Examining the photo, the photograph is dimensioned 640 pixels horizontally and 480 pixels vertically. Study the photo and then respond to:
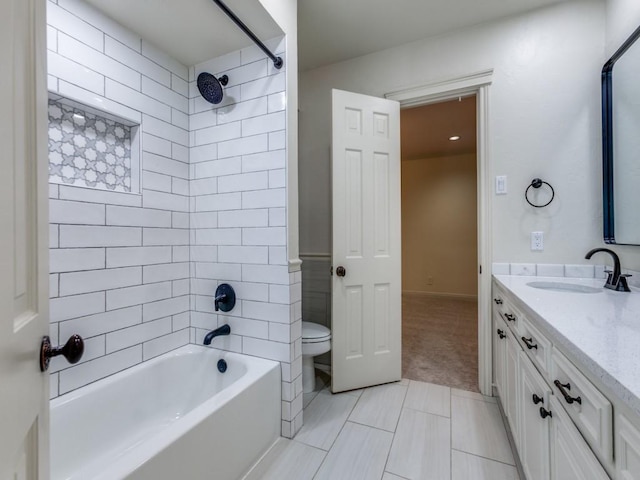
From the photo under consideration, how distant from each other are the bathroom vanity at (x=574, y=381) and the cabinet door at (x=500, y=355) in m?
0.05

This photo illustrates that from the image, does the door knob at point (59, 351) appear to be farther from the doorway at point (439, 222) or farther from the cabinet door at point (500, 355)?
the doorway at point (439, 222)

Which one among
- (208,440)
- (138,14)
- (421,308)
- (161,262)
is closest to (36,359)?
(208,440)

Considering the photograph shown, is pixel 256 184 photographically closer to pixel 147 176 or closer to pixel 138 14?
pixel 147 176

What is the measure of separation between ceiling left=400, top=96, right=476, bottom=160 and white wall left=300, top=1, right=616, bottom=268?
0.63 metres

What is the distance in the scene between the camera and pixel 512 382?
1.45 meters

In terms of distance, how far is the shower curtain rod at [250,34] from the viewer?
1337mm

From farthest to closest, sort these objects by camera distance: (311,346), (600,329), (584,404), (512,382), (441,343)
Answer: (441,343)
(311,346)
(512,382)
(600,329)
(584,404)

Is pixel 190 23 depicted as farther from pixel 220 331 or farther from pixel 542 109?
pixel 542 109

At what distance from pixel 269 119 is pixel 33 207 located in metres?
1.32

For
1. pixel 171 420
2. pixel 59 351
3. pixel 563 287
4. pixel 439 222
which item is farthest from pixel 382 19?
pixel 439 222

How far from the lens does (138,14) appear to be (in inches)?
58.7

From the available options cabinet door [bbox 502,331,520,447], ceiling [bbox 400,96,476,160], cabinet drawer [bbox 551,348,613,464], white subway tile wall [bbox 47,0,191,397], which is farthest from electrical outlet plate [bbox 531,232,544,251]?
white subway tile wall [bbox 47,0,191,397]

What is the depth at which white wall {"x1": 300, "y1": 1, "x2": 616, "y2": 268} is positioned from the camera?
1813 mm

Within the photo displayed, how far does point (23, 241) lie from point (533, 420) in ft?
5.34
